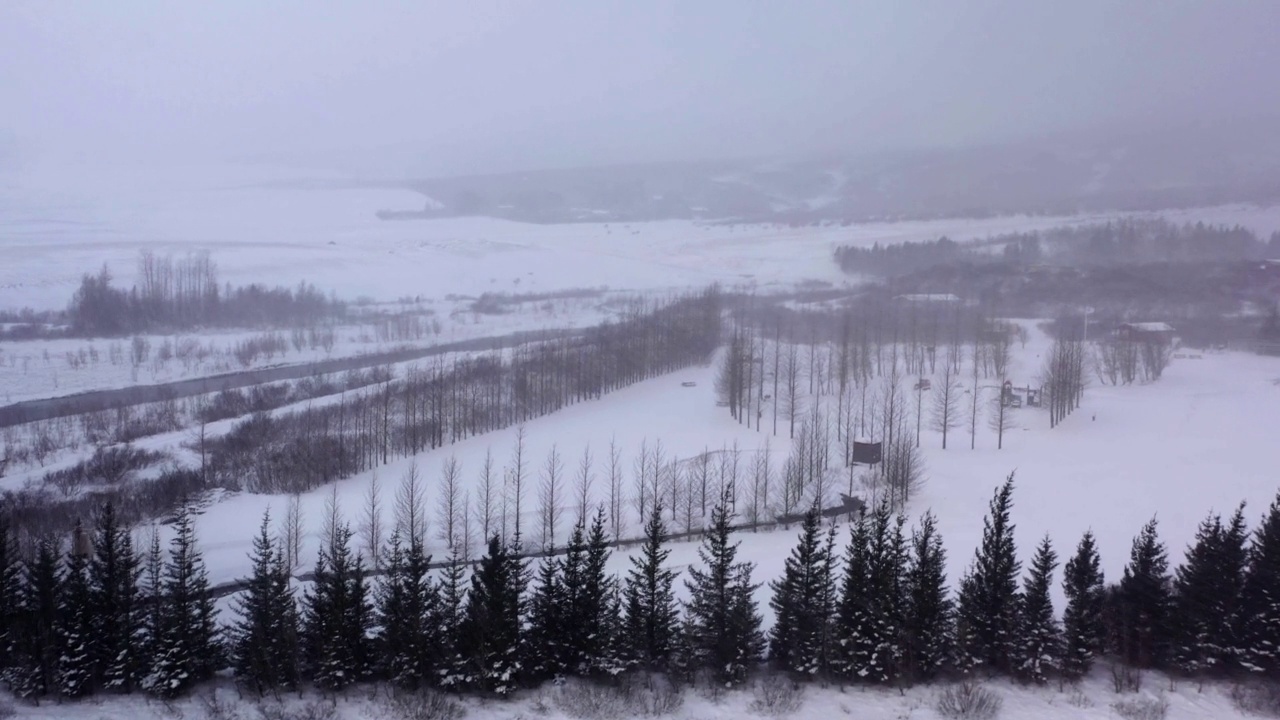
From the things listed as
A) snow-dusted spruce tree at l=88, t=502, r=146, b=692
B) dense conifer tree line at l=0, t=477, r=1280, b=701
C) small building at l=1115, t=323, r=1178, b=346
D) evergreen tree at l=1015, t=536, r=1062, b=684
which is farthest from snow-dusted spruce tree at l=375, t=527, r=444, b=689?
small building at l=1115, t=323, r=1178, b=346

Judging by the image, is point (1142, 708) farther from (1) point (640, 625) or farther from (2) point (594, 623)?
(2) point (594, 623)

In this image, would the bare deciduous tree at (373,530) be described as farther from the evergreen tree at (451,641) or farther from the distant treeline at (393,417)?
the evergreen tree at (451,641)

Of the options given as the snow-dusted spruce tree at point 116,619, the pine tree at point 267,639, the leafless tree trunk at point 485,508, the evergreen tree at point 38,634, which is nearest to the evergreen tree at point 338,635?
the pine tree at point 267,639

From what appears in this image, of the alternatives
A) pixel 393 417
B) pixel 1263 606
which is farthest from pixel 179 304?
pixel 1263 606

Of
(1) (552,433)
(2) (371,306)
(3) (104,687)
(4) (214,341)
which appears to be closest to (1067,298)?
(1) (552,433)

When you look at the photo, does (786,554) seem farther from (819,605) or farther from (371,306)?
(371,306)
